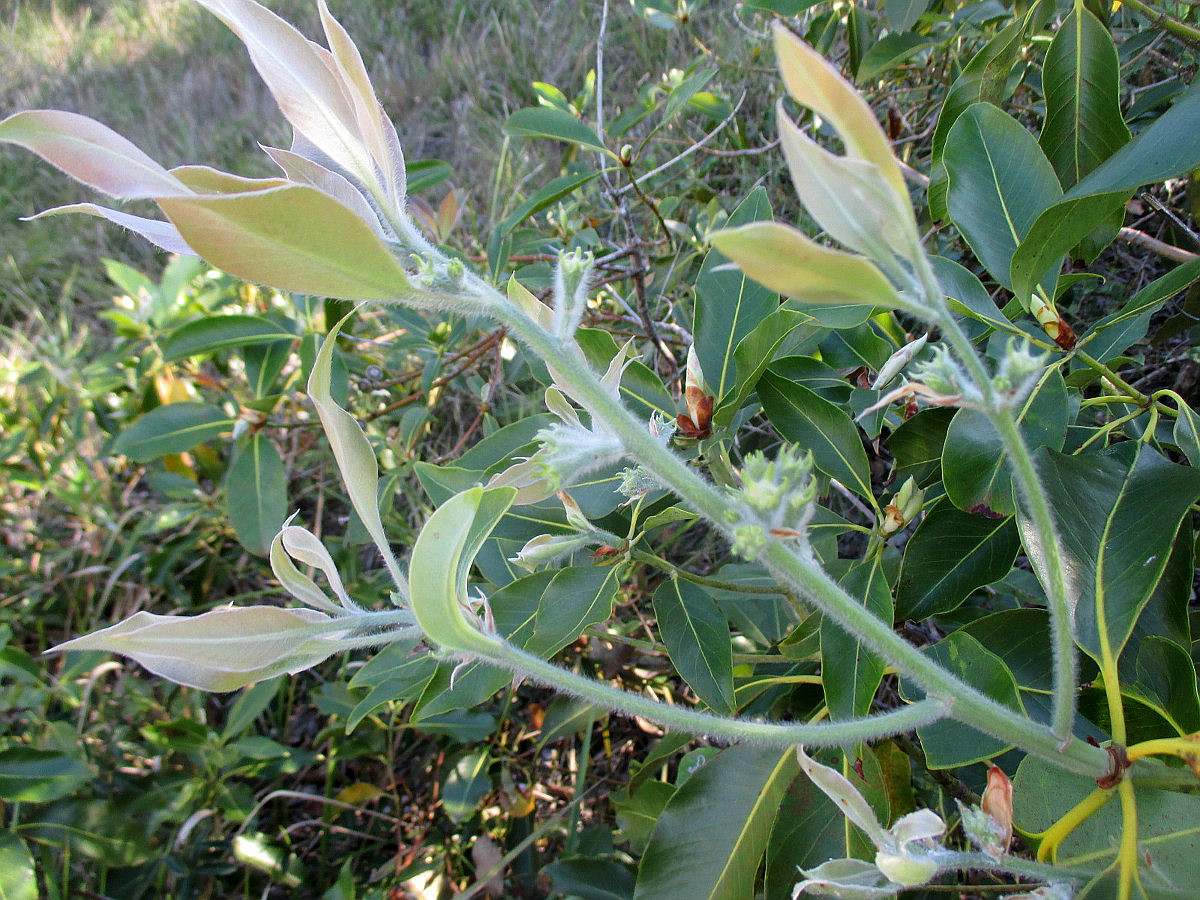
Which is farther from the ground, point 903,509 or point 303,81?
point 303,81

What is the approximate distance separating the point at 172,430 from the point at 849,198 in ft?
5.55

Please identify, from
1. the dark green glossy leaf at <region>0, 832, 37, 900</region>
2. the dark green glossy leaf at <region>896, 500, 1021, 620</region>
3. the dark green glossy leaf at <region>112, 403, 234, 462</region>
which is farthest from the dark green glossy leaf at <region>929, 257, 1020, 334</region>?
the dark green glossy leaf at <region>0, 832, 37, 900</region>

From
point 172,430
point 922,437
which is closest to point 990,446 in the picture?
point 922,437

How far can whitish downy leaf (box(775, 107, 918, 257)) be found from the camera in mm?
444

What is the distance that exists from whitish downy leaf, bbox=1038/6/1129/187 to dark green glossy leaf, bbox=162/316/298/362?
1.48 meters

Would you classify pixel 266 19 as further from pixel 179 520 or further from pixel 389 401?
pixel 179 520

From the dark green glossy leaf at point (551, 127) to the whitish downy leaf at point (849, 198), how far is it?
1123 millimetres

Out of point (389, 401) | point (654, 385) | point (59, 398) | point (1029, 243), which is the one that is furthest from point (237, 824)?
point (1029, 243)

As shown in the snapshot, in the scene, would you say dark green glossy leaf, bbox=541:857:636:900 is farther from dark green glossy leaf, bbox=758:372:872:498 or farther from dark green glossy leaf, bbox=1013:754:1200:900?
dark green glossy leaf, bbox=758:372:872:498

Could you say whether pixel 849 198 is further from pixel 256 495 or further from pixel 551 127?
pixel 256 495

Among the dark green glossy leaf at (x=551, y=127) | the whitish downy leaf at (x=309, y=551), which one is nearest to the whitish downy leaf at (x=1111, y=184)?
the whitish downy leaf at (x=309, y=551)

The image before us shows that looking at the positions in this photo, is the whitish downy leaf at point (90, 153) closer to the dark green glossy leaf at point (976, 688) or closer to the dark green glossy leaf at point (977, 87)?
the dark green glossy leaf at point (976, 688)

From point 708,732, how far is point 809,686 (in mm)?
632

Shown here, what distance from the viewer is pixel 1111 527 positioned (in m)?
0.81
